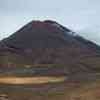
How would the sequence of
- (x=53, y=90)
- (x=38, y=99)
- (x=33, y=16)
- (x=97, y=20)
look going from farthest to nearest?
(x=33, y=16)
(x=97, y=20)
(x=53, y=90)
(x=38, y=99)

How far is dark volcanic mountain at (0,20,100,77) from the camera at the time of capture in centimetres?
228

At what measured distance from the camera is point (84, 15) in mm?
2988

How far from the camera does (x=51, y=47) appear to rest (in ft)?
8.38

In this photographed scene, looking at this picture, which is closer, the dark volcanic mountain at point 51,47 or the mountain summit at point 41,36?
the dark volcanic mountain at point 51,47

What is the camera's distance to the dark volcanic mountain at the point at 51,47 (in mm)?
2279

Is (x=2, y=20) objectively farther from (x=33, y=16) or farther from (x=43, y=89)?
(x=43, y=89)

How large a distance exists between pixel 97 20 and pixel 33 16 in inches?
27.1

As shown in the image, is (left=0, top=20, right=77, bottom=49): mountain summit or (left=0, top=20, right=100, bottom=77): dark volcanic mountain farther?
(left=0, top=20, right=77, bottom=49): mountain summit

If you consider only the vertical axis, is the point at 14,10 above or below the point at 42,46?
above

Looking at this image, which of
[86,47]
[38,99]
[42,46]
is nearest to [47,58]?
[42,46]

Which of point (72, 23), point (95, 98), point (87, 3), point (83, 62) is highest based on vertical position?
point (87, 3)

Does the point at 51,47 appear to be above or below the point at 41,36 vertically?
below

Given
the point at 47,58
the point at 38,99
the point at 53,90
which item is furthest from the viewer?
the point at 47,58

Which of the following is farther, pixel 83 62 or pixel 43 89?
pixel 83 62
